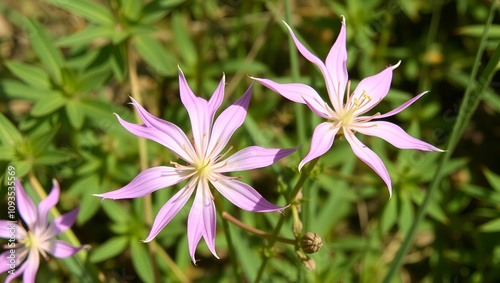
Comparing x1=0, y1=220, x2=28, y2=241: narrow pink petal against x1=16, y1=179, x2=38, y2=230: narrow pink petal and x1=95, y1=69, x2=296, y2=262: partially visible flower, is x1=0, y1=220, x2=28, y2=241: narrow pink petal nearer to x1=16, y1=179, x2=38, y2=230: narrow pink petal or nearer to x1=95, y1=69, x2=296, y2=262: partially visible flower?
x1=16, y1=179, x2=38, y2=230: narrow pink petal

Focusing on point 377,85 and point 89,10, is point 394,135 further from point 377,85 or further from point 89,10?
point 89,10

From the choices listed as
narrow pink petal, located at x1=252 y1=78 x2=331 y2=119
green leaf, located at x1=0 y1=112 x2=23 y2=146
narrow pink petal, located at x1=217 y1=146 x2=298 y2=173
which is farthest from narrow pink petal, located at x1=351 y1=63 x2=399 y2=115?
green leaf, located at x1=0 y1=112 x2=23 y2=146

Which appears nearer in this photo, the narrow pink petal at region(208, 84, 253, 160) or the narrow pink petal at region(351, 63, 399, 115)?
the narrow pink petal at region(208, 84, 253, 160)

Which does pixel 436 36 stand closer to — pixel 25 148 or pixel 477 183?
pixel 477 183

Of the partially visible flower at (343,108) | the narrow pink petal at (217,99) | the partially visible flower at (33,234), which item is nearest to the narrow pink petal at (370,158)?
the partially visible flower at (343,108)

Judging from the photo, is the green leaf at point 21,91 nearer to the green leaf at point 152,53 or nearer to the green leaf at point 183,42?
the green leaf at point 152,53

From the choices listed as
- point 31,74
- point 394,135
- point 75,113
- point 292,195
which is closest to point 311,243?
point 292,195

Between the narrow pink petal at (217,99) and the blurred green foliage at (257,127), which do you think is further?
the blurred green foliage at (257,127)
